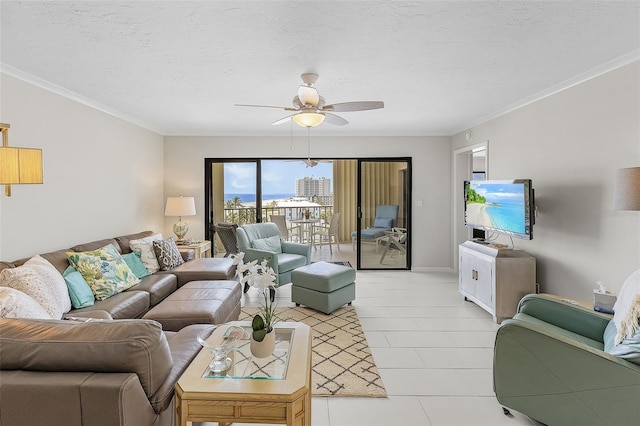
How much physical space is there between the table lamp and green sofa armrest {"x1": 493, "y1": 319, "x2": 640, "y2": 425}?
4.55 m

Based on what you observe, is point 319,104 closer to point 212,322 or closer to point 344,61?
point 344,61

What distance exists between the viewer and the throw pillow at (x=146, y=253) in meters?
3.87

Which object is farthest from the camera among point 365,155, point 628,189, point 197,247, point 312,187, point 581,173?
point 312,187

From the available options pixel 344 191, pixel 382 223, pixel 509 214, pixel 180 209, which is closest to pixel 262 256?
pixel 180 209

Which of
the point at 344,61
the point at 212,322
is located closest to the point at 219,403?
the point at 212,322

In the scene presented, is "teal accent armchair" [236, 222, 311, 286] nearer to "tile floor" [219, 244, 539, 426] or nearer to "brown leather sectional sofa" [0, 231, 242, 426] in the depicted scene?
"tile floor" [219, 244, 539, 426]

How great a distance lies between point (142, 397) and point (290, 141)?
4.95m

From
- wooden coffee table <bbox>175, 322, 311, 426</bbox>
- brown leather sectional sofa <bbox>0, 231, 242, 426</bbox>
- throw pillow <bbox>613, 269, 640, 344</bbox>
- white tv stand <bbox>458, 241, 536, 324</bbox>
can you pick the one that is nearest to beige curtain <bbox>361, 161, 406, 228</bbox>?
white tv stand <bbox>458, 241, 536, 324</bbox>

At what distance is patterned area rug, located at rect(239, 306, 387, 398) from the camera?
2391 mm

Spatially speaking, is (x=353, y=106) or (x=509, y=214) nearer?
(x=353, y=106)

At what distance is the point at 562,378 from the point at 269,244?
3854 millimetres

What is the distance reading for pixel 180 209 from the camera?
16.9 feet

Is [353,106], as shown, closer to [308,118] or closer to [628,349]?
[308,118]

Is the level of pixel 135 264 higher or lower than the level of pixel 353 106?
lower
